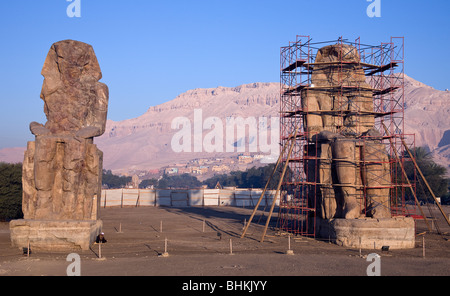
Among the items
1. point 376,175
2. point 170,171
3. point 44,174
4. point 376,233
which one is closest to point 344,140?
point 376,175

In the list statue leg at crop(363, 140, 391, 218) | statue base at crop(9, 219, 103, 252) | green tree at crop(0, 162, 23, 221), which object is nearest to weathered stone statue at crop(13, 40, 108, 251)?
statue base at crop(9, 219, 103, 252)

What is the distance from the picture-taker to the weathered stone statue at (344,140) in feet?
81.6

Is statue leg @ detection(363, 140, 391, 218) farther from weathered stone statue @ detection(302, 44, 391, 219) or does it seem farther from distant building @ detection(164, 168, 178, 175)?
distant building @ detection(164, 168, 178, 175)

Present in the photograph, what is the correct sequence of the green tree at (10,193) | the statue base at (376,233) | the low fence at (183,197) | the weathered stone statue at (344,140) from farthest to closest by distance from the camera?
the low fence at (183,197)
the green tree at (10,193)
the weathered stone statue at (344,140)
the statue base at (376,233)

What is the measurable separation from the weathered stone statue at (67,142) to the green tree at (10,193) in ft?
47.7

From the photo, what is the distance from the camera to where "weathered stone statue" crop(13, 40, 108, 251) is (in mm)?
20750

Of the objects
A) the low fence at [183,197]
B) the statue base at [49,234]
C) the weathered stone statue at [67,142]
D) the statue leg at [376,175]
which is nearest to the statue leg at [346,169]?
the statue leg at [376,175]

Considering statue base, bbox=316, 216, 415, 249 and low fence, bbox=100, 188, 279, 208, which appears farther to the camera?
low fence, bbox=100, 188, 279, 208

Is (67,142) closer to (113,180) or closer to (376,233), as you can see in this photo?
(376,233)

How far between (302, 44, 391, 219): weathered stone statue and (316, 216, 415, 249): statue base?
34.8 inches

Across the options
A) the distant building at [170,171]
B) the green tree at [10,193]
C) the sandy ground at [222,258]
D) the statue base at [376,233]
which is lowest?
the sandy ground at [222,258]

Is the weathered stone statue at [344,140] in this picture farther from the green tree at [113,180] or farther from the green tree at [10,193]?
the green tree at [113,180]

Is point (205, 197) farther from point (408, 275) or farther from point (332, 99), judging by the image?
point (408, 275)

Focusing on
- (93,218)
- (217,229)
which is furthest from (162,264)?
(217,229)
